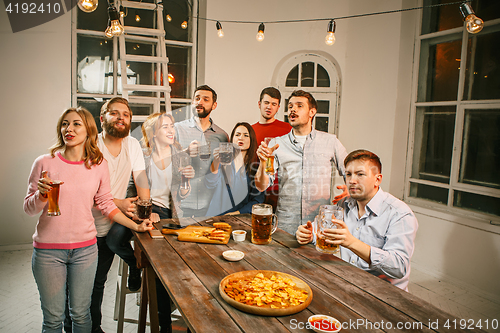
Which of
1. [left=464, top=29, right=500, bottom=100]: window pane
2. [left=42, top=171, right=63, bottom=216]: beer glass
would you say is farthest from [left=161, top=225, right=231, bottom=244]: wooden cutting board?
[left=464, top=29, right=500, bottom=100]: window pane

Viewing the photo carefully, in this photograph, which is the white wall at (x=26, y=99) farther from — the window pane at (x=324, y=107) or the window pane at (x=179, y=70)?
the window pane at (x=324, y=107)

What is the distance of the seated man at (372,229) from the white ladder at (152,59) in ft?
8.95

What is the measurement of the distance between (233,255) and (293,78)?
11.9 feet

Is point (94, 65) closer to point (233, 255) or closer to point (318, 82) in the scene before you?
point (318, 82)

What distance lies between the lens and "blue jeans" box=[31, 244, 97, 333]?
1.75 metres

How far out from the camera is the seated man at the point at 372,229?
1533 mm

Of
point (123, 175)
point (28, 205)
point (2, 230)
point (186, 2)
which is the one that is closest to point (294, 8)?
point (186, 2)

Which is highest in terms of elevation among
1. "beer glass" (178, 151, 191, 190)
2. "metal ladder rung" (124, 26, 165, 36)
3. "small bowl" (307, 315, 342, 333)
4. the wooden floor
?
"metal ladder rung" (124, 26, 165, 36)

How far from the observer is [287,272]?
1.46 metres

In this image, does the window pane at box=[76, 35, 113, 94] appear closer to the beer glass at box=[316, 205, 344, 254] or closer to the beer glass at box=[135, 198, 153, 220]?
the beer glass at box=[135, 198, 153, 220]

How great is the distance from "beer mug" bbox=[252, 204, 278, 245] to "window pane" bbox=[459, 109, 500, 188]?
9.21 feet

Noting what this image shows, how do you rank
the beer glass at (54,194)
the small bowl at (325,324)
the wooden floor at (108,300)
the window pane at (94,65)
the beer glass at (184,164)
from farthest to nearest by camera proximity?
the window pane at (94,65)
the wooden floor at (108,300)
the beer glass at (184,164)
the beer glass at (54,194)
the small bowl at (325,324)

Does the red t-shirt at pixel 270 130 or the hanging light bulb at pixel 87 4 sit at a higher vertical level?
the hanging light bulb at pixel 87 4

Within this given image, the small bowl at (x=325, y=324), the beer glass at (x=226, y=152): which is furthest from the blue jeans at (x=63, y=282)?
the small bowl at (x=325, y=324)
